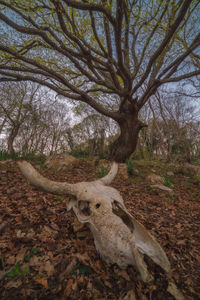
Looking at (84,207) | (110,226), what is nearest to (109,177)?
(84,207)

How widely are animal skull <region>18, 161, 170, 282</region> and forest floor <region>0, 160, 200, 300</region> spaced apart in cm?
22

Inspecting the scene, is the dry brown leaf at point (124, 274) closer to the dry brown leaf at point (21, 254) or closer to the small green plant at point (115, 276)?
the small green plant at point (115, 276)

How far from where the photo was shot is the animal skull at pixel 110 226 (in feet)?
3.78

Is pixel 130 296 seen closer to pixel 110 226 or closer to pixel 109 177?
pixel 110 226

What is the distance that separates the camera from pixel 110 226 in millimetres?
1325

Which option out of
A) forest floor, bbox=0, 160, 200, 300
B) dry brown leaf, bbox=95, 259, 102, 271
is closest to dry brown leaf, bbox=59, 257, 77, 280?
forest floor, bbox=0, 160, 200, 300

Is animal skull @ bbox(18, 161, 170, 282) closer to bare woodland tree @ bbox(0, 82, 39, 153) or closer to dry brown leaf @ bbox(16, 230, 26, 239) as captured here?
dry brown leaf @ bbox(16, 230, 26, 239)

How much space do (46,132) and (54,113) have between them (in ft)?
14.5

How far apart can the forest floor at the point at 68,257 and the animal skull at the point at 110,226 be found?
216mm

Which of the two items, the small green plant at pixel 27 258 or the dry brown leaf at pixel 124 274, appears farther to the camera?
the small green plant at pixel 27 258

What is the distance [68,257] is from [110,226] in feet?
2.13

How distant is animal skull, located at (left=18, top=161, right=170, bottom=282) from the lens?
1152 millimetres

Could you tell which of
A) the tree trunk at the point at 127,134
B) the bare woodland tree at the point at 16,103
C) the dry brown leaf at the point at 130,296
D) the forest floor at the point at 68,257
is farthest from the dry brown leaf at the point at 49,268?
the bare woodland tree at the point at 16,103

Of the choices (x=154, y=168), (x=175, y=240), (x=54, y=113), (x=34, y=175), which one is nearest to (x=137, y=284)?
(x=175, y=240)
